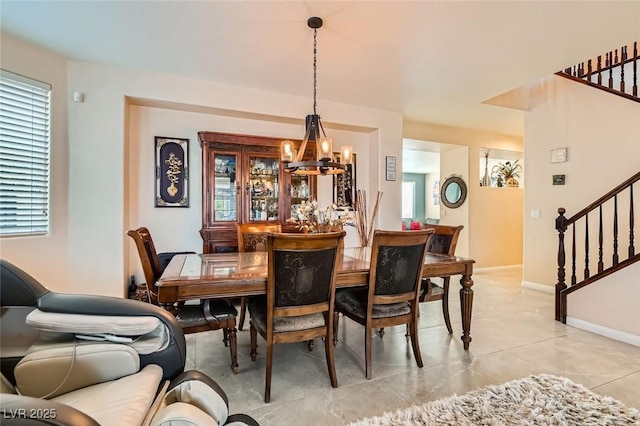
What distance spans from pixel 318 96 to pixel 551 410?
364 cm

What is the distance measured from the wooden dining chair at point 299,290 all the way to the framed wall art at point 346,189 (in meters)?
2.68

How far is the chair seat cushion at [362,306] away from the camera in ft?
7.38

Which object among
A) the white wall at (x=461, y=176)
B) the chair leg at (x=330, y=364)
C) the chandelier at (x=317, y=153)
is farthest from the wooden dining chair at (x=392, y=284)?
the white wall at (x=461, y=176)

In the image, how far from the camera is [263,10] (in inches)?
88.1

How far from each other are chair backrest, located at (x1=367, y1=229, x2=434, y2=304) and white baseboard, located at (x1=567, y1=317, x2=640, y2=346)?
210cm

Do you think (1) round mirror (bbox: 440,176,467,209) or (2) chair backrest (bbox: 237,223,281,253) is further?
(1) round mirror (bbox: 440,176,467,209)

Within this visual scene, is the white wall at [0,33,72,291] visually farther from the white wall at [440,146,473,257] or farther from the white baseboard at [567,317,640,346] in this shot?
the white wall at [440,146,473,257]

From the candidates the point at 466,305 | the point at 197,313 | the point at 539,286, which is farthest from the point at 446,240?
the point at 539,286

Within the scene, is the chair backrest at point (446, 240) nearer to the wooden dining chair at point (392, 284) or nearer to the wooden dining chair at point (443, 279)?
the wooden dining chair at point (443, 279)

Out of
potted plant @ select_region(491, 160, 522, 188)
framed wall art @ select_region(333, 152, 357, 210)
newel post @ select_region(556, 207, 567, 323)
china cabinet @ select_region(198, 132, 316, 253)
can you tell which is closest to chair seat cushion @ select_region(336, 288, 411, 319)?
china cabinet @ select_region(198, 132, 316, 253)

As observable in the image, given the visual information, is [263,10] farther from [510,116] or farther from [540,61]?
[510,116]

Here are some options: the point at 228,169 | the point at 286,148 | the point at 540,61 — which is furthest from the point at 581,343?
the point at 228,169

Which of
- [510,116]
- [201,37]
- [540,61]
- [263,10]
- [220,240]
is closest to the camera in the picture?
[263,10]

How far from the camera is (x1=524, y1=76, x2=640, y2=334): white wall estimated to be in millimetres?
2963
